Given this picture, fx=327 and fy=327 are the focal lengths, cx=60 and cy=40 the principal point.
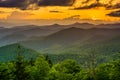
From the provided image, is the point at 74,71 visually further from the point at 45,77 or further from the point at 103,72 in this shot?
the point at 45,77

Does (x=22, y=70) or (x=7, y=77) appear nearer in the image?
(x=22, y=70)

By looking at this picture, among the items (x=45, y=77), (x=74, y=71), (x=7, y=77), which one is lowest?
(x=74, y=71)

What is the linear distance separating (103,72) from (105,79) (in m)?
2.42

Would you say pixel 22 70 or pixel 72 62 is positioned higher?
pixel 22 70

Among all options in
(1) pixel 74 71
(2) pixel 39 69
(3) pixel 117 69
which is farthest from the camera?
(1) pixel 74 71

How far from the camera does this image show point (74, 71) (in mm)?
119000

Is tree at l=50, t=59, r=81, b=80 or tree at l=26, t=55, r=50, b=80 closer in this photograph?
tree at l=26, t=55, r=50, b=80

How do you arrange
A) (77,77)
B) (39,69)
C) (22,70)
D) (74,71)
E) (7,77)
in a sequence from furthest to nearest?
1. (74,71)
2. (77,77)
3. (39,69)
4. (7,77)
5. (22,70)

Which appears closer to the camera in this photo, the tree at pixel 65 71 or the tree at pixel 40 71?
the tree at pixel 40 71

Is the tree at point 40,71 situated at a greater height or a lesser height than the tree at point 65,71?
greater

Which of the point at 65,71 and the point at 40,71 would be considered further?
the point at 65,71

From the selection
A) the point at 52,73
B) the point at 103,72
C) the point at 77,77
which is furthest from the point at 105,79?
the point at 52,73

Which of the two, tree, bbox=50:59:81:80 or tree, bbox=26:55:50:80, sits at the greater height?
tree, bbox=26:55:50:80

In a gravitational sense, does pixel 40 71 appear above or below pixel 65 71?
above
